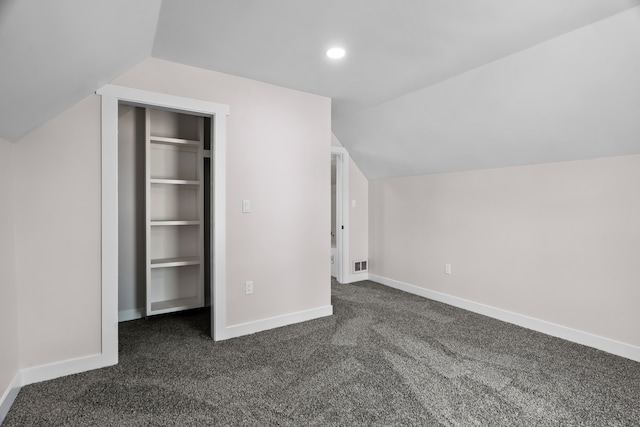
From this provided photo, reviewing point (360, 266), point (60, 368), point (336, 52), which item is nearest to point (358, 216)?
point (360, 266)

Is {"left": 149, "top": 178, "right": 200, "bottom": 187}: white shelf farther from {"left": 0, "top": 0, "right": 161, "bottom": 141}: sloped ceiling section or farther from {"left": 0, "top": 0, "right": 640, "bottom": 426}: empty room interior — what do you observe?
{"left": 0, "top": 0, "right": 161, "bottom": 141}: sloped ceiling section

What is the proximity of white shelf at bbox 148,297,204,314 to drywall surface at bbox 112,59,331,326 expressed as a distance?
0.88 metres

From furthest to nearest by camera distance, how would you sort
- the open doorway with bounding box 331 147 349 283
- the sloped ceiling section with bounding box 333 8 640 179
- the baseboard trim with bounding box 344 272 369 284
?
the baseboard trim with bounding box 344 272 369 284
the open doorway with bounding box 331 147 349 283
the sloped ceiling section with bounding box 333 8 640 179

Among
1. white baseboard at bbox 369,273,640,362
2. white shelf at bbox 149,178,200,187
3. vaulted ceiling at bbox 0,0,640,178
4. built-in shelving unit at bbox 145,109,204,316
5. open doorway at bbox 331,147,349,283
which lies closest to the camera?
vaulted ceiling at bbox 0,0,640,178

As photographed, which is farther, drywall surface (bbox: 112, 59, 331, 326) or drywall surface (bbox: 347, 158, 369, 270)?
drywall surface (bbox: 347, 158, 369, 270)

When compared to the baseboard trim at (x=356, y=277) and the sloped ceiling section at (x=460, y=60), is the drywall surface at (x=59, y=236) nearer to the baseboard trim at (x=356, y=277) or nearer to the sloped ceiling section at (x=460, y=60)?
the sloped ceiling section at (x=460, y=60)

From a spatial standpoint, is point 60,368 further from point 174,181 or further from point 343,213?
point 343,213

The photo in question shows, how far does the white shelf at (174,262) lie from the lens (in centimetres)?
328

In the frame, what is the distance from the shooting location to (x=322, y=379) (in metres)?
2.16

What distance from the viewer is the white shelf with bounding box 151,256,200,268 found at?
129 inches

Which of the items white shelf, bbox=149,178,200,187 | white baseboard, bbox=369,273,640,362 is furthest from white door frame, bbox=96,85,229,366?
white baseboard, bbox=369,273,640,362

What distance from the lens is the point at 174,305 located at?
3.43m

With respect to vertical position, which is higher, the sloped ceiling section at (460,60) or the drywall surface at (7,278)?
the sloped ceiling section at (460,60)

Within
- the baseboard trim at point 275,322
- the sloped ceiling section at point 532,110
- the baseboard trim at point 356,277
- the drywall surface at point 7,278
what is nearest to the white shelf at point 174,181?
the drywall surface at point 7,278
